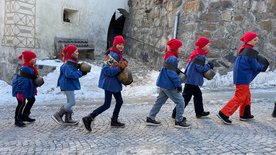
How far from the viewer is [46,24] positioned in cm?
1045

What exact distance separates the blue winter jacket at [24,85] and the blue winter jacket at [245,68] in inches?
127

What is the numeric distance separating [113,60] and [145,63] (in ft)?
23.3

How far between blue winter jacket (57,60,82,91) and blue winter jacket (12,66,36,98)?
59 cm

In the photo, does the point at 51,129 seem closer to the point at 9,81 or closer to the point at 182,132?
the point at 182,132

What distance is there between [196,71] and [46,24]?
675 cm

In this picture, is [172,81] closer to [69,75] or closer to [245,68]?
[245,68]

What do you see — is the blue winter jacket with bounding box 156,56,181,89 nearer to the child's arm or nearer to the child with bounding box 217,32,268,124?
the child's arm

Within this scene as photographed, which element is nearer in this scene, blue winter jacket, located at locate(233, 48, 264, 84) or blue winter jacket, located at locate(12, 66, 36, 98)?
blue winter jacket, located at locate(233, 48, 264, 84)

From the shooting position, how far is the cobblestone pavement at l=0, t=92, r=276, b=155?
3.83 meters

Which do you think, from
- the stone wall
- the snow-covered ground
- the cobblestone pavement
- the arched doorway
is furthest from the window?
the cobblestone pavement

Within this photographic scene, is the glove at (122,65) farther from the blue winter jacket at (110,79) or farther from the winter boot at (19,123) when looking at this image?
the winter boot at (19,123)

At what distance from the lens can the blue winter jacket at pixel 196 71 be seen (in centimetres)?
511

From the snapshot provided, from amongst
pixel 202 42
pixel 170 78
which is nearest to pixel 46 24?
pixel 202 42

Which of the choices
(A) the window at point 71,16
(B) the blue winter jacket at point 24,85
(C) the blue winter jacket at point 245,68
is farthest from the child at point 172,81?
(A) the window at point 71,16
